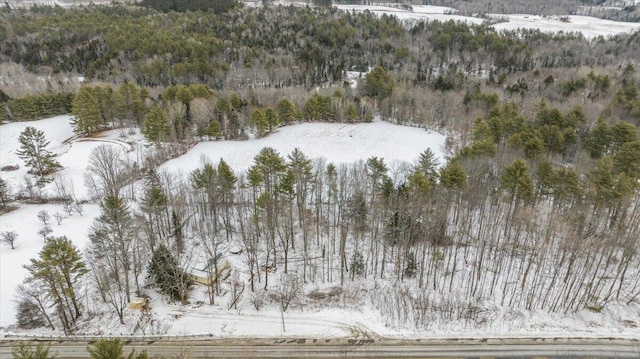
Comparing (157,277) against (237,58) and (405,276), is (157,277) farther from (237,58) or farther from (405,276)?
(237,58)

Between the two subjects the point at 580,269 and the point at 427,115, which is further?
the point at 427,115

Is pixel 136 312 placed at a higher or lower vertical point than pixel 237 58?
lower

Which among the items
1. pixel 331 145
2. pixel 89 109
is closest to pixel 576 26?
pixel 331 145

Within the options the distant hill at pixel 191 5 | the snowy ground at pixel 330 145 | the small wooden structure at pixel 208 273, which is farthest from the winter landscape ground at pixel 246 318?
the distant hill at pixel 191 5

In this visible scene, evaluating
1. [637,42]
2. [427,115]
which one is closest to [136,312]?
[427,115]

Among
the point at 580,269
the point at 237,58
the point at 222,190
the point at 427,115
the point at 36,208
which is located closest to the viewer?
the point at 580,269

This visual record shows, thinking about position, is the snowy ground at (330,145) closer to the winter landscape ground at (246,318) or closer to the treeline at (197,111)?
the treeline at (197,111)

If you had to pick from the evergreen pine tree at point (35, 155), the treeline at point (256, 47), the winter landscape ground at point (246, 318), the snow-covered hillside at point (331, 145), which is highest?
the treeline at point (256, 47)

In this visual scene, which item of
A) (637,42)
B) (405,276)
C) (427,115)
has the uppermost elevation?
(637,42)
